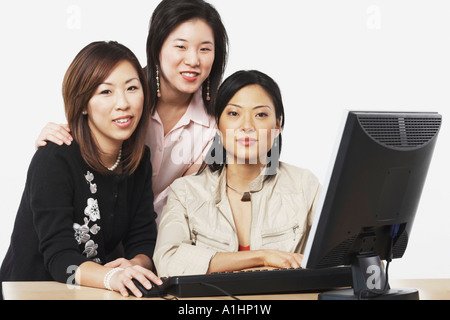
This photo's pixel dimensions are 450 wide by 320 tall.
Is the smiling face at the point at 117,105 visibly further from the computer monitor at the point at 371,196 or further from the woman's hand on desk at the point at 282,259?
the computer monitor at the point at 371,196

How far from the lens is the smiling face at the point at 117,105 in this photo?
2.15 meters

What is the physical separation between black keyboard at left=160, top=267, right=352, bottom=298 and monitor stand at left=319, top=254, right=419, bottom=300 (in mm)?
109

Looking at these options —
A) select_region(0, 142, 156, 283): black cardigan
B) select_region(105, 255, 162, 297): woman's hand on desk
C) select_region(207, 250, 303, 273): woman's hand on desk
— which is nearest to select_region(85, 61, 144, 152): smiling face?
select_region(0, 142, 156, 283): black cardigan

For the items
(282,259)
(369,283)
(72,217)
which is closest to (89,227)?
(72,217)

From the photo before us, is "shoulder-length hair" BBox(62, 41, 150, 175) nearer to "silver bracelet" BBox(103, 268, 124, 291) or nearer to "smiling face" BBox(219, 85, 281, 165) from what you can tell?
"smiling face" BBox(219, 85, 281, 165)

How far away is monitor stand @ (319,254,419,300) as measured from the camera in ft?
4.98

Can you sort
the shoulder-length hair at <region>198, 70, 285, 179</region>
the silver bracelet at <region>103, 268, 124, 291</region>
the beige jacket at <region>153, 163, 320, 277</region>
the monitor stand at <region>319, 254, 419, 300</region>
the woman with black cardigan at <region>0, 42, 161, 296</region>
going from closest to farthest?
the monitor stand at <region>319, 254, 419, 300</region> < the silver bracelet at <region>103, 268, 124, 291</region> < the woman with black cardigan at <region>0, 42, 161, 296</region> < the beige jacket at <region>153, 163, 320, 277</region> < the shoulder-length hair at <region>198, 70, 285, 179</region>

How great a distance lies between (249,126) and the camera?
2.21m

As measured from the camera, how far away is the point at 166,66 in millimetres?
2535

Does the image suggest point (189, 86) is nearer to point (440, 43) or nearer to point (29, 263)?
point (29, 263)

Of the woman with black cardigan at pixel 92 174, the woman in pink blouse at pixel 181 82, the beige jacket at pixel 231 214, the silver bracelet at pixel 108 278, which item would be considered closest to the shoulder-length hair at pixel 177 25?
the woman in pink blouse at pixel 181 82

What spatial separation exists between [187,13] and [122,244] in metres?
0.89

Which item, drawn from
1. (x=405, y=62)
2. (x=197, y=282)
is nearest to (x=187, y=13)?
(x=197, y=282)
